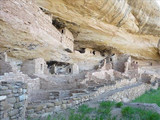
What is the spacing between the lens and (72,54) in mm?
11961

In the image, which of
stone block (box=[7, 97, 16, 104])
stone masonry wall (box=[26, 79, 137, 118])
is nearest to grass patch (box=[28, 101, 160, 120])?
stone masonry wall (box=[26, 79, 137, 118])

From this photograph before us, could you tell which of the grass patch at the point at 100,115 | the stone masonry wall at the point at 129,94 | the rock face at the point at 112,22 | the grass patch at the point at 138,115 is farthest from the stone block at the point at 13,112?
the rock face at the point at 112,22

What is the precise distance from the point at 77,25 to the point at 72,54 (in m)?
2.57

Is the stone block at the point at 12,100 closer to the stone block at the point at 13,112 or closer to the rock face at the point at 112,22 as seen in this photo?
the stone block at the point at 13,112

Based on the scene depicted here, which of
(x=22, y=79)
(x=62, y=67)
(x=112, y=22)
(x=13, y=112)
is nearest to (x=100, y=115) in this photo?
(x=13, y=112)

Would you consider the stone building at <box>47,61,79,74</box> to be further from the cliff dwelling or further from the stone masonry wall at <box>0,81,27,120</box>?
the stone masonry wall at <box>0,81,27,120</box>

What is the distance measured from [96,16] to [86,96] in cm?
564

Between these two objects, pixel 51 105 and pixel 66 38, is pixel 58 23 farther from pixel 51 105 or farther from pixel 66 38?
pixel 51 105

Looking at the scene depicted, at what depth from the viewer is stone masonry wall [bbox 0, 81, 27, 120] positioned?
267cm

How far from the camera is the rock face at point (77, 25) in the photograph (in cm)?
675

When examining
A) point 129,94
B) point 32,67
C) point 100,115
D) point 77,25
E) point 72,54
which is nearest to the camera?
point 100,115

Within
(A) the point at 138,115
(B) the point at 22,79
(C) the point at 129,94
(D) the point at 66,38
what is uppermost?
(D) the point at 66,38

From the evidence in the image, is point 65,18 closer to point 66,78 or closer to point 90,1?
point 90,1

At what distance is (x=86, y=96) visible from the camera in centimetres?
530
